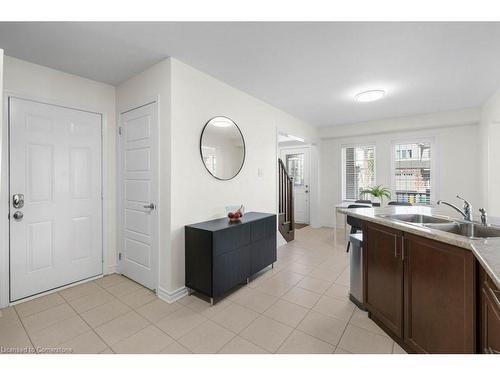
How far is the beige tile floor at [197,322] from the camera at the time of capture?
1.69 metres

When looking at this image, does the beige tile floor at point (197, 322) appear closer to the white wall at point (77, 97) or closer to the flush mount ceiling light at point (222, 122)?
the white wall at point (77, 97)

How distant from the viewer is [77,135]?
268 cm

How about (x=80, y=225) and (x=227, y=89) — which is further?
(x=227, y=89)

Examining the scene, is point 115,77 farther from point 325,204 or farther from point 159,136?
point 325,204

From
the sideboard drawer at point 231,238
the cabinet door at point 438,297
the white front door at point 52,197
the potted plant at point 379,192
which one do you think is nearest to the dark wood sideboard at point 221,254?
the sideboard drawer at point 231,238

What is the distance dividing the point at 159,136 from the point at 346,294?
2.60 meters

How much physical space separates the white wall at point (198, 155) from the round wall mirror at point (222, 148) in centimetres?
8

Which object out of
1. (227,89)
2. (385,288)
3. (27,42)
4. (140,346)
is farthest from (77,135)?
(385,288)

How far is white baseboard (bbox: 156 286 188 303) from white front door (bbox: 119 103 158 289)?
12cm

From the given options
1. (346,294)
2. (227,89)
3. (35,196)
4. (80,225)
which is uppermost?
(227,89)

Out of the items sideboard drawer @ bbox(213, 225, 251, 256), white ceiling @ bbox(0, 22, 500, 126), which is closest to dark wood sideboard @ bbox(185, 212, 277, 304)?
sideboard drawer @ bbox(213, 225, 251, 256)

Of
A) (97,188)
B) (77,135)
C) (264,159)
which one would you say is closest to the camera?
(77,135)

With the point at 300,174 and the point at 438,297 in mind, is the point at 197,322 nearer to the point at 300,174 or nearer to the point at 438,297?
the point at 438,297

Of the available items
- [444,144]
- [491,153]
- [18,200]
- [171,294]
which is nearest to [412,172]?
[444,144]
